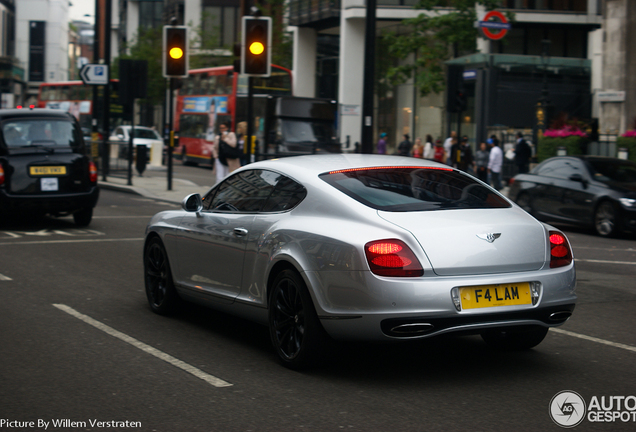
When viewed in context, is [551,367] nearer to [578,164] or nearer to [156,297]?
[156,297]

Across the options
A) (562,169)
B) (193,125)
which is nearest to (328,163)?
(562,169)

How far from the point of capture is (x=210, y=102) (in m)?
38.0

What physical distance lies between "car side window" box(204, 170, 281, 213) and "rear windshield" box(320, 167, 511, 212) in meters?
0.58

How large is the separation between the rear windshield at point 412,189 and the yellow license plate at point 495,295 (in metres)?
0.64

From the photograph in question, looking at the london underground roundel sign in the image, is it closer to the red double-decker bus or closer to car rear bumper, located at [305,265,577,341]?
the red double-decker bus

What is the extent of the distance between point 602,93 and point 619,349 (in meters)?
24.7

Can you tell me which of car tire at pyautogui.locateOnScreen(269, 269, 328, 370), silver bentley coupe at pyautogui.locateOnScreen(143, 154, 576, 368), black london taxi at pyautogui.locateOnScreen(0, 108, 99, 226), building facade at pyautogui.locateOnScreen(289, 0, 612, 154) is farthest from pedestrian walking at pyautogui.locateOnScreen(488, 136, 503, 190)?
car tire at pyautogui.locateOnScreen(269, 269, 328, 370)

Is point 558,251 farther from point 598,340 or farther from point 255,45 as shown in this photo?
point 255,45

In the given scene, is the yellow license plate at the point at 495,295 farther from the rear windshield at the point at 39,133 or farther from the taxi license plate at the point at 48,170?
the rear windshield at the point at 39,133

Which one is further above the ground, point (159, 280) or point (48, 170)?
point (48, 170)

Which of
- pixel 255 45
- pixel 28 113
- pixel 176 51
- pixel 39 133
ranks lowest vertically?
pixel 39 133

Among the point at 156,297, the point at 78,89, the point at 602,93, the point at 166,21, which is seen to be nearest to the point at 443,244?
the point at 156,297

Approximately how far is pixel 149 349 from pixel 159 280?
1.45 metres

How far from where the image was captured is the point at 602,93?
29453 mm
